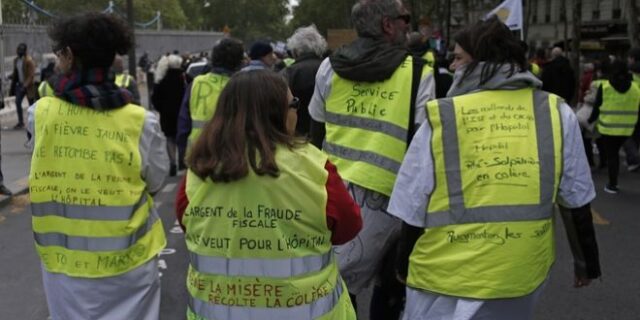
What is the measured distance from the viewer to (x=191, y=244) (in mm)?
2564

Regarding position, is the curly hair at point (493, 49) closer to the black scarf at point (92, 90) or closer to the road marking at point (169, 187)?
the black scarf at point (92, 90)

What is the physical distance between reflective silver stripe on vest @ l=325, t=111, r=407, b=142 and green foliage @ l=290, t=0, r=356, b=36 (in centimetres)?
5563

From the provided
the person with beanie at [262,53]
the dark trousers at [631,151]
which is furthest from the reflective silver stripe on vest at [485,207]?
the dark trousers at [631,151]

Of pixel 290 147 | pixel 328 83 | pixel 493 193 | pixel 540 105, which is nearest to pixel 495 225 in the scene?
pixel 493 193

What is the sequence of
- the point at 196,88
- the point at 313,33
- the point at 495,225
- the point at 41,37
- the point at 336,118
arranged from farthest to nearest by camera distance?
the point at 41,37 < the point at 196,88 < the point at 313,33 < the point at 336,118 < the point at 495,225

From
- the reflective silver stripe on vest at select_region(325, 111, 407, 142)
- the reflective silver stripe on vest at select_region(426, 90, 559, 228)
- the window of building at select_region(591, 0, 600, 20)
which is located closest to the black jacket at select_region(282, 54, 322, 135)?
the reflective silver stripe on vest at select_region(325, 111, 407, 142)

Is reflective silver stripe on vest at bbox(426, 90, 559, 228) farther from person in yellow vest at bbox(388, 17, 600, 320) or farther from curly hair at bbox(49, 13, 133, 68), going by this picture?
curly hair at bbox(49, 13, 133, 68)

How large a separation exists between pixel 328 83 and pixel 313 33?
2.28 metres

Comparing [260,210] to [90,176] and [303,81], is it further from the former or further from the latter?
[303,81]

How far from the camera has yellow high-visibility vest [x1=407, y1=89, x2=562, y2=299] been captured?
285cm

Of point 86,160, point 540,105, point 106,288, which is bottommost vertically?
point 106,288

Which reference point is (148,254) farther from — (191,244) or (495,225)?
(495,225)

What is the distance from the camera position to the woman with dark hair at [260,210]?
7.95 ft

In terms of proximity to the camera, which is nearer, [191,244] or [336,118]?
[191,244]
